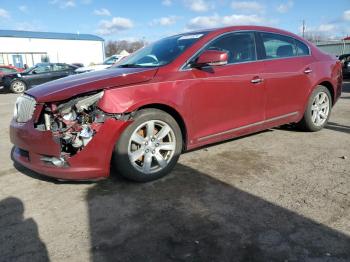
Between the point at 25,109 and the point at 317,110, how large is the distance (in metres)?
4.25

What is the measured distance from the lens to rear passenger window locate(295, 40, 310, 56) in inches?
198

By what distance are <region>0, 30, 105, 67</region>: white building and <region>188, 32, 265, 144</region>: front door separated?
148ft

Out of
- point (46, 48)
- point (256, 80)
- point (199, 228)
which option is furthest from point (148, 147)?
point (46, 48)

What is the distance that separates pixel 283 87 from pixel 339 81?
166 centimetres

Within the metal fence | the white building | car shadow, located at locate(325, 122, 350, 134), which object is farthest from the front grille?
the white building

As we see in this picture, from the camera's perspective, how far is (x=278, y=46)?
4.75m

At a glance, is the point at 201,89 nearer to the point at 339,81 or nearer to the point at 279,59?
the point at 279,59

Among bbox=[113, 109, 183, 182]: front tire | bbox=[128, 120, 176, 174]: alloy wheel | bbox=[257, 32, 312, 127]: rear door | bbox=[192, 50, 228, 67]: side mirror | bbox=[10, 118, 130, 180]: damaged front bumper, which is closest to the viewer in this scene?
bbox=[10, 118, 130, 180]: damaged front bumper

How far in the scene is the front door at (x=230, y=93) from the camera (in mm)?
3832

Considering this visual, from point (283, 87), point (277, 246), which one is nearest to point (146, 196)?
point (277, 246)

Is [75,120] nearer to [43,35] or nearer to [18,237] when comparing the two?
[18,237]

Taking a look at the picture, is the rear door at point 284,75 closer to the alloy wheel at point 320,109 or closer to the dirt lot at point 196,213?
the alloy wheel at point 320,109

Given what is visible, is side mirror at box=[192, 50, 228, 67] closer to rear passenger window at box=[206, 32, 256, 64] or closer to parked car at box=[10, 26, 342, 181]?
parked car at box=[10, 26, 342, 181]

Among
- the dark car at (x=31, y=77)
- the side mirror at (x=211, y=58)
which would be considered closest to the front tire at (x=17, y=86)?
the dark car at (x=31, y=77)
